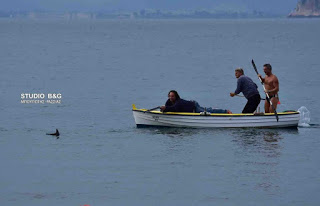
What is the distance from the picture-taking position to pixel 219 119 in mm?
33438

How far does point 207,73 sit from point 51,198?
46.3m

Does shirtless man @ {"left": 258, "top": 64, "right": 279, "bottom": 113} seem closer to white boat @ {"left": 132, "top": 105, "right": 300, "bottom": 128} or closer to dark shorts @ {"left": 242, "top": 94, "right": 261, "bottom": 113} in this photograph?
dark shorts @ {"left": 242, "top": 94, "right": 261, "bottom": 113}

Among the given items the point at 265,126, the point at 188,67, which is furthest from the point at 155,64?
the point at 265,126

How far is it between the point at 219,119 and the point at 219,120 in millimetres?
49

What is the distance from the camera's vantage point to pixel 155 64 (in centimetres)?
8412

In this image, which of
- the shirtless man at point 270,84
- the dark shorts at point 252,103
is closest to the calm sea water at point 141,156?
the dark shorts at point 252,103

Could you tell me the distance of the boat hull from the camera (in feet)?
109

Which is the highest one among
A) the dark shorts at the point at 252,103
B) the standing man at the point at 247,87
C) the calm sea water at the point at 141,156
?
the standing man at the point at 247,87

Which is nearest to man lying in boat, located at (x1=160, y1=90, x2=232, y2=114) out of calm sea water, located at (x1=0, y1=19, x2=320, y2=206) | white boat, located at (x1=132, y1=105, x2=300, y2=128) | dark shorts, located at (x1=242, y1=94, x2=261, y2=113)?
white boat, located at (x1=132, y1=105, x2=300, y2=128)

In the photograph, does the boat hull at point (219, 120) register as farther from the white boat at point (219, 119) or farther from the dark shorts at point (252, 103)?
the dark shorts at point (252, 103)

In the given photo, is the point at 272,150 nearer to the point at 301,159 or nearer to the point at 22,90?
the point at 301,159

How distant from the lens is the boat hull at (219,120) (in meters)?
33.3

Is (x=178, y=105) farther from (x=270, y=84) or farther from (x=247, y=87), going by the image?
(x=270, y=84)

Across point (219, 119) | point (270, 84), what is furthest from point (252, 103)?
point (219, 119)
